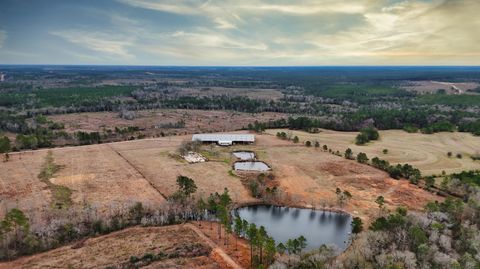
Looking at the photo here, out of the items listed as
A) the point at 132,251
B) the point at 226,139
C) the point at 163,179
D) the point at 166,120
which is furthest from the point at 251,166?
the point at 166,120

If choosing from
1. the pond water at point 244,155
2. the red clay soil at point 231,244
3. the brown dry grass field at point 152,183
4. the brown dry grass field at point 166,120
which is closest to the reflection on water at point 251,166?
the brown dry grass field at point 152,183

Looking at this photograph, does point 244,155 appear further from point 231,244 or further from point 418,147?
point 418,147

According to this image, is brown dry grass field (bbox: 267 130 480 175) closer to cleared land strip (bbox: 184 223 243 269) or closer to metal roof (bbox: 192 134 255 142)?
metal roof (bbox: 192 134 255 142)

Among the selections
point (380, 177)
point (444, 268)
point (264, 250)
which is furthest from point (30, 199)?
point (380, 177)

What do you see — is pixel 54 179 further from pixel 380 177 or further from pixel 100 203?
Result: pixel 380 177

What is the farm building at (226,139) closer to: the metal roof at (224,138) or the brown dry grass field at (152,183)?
the metal roof at (224,138)

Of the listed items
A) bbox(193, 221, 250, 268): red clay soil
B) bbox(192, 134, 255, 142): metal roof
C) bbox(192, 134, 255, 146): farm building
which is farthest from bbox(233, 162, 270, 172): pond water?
bbox(193, 221, 250, 268): red clay soil
